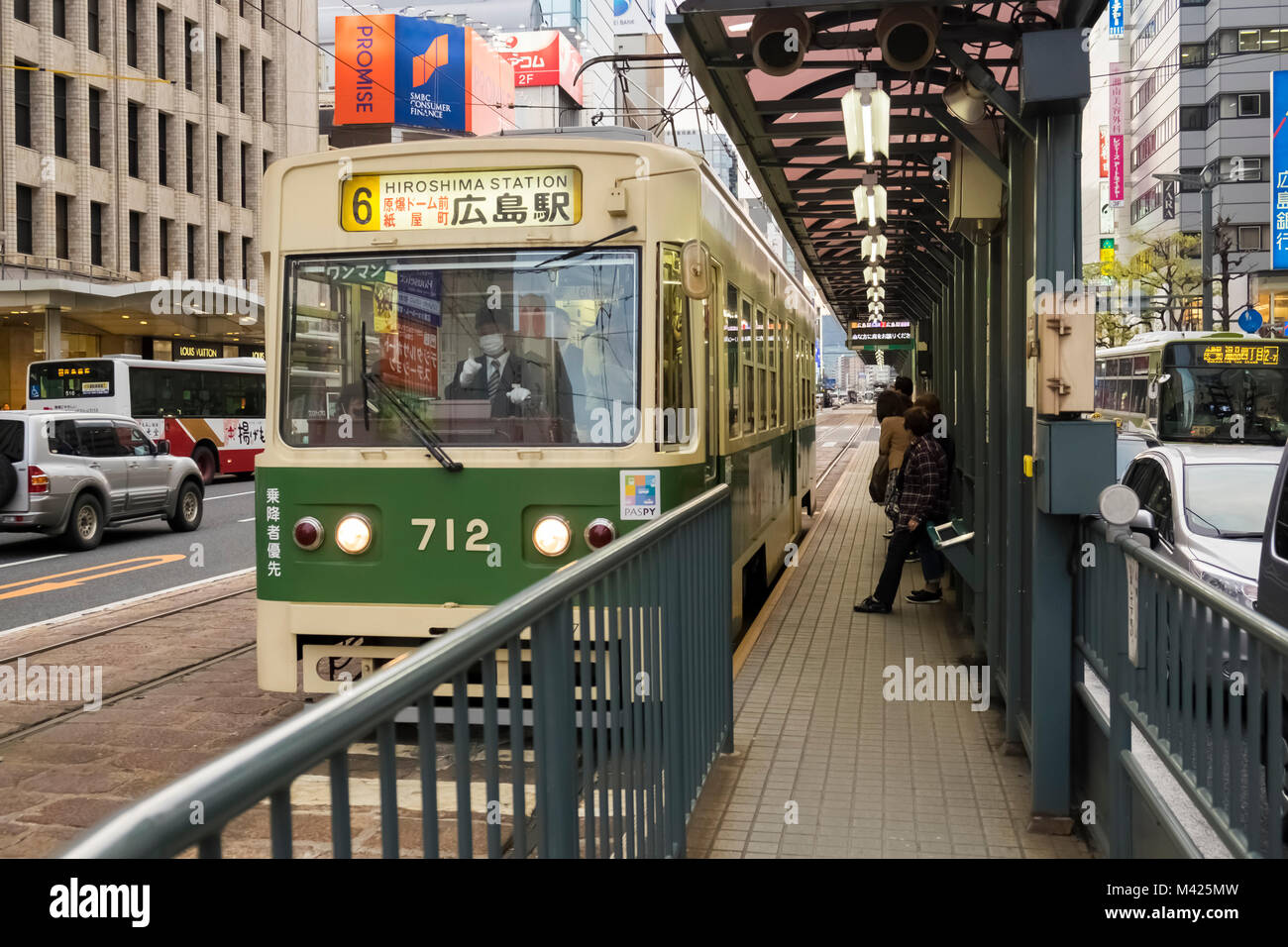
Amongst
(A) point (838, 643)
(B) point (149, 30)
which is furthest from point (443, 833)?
(B) point (149, 30)

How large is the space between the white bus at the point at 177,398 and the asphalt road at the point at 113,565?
357 inches

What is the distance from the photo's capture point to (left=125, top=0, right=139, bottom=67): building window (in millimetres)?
39312

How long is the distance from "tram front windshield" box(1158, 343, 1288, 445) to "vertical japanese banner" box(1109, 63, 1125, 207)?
164 feet

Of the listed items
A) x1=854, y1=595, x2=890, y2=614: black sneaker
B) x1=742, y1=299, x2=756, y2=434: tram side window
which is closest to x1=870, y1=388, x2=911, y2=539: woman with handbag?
x1=854, y1=595, x2=890, y2=614: black sneaker

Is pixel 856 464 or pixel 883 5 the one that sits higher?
pixel 883 5

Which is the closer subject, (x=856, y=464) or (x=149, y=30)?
(x=856, y=464)

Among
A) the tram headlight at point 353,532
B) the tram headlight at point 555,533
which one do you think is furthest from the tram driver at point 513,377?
the tram headlight at point 353,532

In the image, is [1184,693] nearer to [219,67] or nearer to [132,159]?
[132,159]

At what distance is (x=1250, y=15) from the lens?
57188 millimetres

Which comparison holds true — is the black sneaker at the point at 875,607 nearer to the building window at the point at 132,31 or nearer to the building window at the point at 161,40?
the building window at the point at 132,31

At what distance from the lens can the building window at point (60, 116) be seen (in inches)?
1425

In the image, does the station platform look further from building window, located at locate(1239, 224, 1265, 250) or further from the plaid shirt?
building window, located at locate(1239, 224, 1265, 250)
